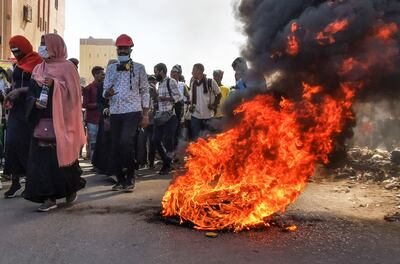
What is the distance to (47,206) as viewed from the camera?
5.50 m

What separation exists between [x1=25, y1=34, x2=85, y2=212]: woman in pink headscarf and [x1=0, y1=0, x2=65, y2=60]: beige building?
49.5ft

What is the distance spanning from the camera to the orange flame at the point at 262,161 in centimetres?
473

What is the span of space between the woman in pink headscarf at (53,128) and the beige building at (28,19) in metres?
15.1

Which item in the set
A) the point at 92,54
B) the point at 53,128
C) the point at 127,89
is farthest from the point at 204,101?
the point at 92,54

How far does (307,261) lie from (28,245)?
7.50 ft

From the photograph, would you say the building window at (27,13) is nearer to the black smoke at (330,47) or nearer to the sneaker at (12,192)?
the sneaker at (12,192)

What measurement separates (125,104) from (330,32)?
9.87ft

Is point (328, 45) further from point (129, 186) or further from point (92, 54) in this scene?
point (92, 54)

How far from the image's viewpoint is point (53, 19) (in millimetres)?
29906

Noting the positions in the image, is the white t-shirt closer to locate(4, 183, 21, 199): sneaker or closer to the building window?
locate(4, 183, 21, 199): sneaker

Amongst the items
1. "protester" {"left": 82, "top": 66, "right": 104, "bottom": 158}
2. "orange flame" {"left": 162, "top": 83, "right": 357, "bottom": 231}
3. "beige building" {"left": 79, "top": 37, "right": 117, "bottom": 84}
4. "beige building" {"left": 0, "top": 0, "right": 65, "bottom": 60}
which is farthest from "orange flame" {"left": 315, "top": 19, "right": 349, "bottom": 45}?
"beige building" {"left": 79, "top": 37, "right": 117, "bottom": 84}

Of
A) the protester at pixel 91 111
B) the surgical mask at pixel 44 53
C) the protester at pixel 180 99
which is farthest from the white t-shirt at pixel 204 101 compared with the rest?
the surgical mask at pixel 44 53

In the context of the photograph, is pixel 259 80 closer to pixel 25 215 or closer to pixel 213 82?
pixel 25 215

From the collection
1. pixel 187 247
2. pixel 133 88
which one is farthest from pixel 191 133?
pixel 187 247
